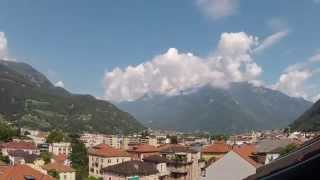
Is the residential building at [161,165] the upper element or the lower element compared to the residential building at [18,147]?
lower

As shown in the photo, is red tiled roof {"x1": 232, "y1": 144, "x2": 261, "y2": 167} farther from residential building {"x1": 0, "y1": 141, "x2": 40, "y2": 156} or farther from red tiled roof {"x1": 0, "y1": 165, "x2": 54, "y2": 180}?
residential building {"x1": 0, "y1": 141, "x2": 40, "y2": 156}

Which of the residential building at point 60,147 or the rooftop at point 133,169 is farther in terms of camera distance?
the residential building at point 60,147

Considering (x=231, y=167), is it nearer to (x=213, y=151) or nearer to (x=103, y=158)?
(x=103, y=158)

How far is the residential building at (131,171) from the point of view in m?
85.5

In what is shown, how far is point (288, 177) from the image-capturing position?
21.8ft

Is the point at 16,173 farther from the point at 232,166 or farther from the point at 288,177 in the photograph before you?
the point at 288,177

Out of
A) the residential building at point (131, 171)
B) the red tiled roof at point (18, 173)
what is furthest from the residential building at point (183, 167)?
the red tiled roof at point (18, 173)

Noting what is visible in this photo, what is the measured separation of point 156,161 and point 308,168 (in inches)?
3537

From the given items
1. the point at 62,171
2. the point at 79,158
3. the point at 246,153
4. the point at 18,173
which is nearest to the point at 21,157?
the point at 79,158

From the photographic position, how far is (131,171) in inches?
3364

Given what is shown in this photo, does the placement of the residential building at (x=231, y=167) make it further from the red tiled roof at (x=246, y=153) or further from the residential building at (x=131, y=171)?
the residential building at (x=131, y=171)

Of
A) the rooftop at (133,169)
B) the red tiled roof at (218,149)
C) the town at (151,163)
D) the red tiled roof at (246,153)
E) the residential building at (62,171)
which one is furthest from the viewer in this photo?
the red tiled roof at (218,149)

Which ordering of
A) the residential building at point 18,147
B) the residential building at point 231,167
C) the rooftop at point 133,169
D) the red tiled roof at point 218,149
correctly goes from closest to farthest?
the residential building at point 231,167 < the rooftop at point 133,169 < the red tiled roof at point 218,149 < the residential building at point 18,147

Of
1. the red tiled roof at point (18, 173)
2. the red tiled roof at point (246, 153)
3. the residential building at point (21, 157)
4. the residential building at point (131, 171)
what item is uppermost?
the red tiled roof at point (246, 153)
